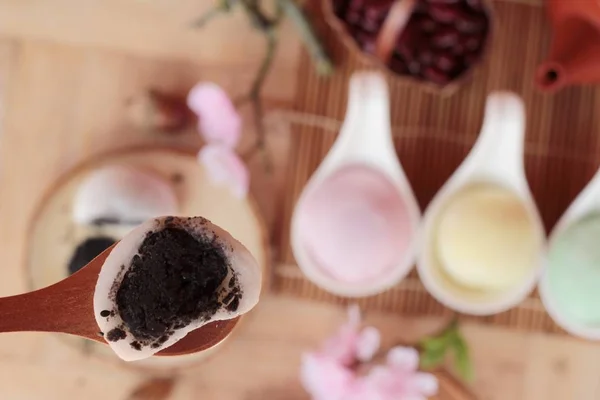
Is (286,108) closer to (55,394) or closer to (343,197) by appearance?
(343,197)

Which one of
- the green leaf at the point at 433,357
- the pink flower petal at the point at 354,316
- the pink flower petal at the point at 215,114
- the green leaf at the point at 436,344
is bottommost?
the green leaf at the point at 433,357

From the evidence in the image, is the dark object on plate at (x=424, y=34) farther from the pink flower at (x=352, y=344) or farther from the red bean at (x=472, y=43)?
the pink flower at (x=352, y=344)

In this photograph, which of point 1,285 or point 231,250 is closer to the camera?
point 231,250

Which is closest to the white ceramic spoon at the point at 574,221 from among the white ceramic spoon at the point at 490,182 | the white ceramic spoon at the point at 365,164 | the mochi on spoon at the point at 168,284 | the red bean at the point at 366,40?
the white ceramic spoon at the point at 490,182

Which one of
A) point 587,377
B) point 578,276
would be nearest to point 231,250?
point 578,276

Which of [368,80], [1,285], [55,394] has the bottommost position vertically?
[55,394]

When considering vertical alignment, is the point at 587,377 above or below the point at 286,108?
below

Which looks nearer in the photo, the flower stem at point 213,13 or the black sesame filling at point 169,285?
the black sesame filling at point 169,285
